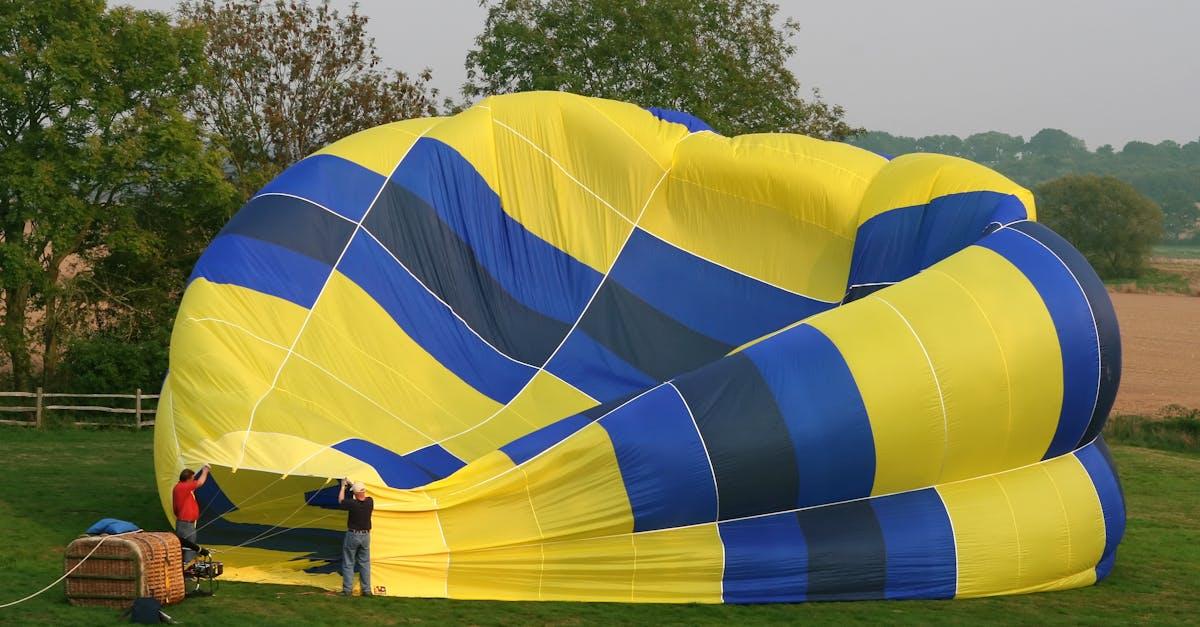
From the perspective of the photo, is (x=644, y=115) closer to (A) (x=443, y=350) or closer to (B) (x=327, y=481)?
(A) (x=443, y=350)

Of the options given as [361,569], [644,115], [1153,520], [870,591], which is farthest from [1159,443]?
[361,569]

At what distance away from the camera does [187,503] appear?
10039 millimetres

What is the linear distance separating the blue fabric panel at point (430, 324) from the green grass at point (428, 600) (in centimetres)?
301

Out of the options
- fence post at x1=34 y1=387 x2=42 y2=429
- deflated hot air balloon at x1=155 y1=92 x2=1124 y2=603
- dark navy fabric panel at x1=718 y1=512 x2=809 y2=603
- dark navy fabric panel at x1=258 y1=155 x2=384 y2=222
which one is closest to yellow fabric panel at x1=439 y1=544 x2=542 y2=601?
deflated hot air balloon at x1=155 y1=92 x2=1124 y2=603

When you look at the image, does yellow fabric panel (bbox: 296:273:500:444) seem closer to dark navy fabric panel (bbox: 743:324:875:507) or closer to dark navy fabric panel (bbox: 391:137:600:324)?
dark navy fabric panel (bbox: 391:137:600:324)

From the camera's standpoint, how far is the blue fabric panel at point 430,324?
12930mm

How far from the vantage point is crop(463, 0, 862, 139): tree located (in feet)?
98.2

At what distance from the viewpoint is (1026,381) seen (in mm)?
10758

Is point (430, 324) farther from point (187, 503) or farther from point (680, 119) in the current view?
point (680, 119)

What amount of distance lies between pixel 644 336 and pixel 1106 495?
465cm

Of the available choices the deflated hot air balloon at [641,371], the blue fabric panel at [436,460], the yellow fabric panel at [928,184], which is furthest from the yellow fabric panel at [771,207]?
the blue fabric panel at [436,460]

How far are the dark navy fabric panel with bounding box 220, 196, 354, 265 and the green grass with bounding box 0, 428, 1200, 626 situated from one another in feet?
9.57

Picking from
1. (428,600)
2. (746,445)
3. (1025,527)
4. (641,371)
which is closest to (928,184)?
(641,371)

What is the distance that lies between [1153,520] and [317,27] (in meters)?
20.5
